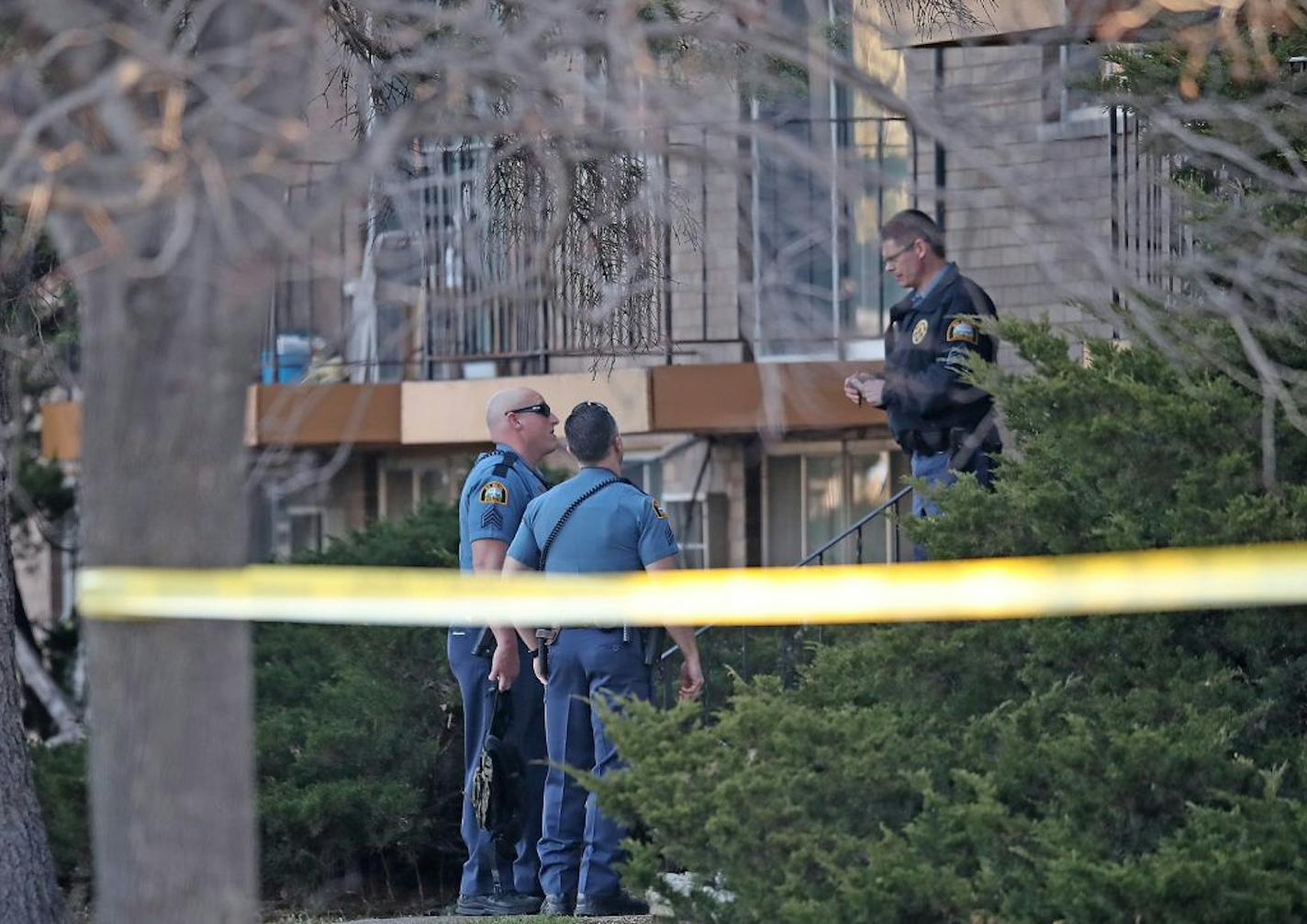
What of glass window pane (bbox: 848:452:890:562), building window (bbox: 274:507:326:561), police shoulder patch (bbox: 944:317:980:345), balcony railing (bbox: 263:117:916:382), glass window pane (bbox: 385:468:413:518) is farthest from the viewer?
building window (bbox: 274:507:326:561)

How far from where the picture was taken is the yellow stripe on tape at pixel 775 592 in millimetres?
4273

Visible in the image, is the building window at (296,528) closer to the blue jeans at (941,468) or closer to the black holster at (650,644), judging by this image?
the blue jeans at (941,468)

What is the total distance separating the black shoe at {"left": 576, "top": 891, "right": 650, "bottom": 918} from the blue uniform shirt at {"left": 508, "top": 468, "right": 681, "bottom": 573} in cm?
114

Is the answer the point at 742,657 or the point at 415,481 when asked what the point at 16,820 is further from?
the point at 415,481

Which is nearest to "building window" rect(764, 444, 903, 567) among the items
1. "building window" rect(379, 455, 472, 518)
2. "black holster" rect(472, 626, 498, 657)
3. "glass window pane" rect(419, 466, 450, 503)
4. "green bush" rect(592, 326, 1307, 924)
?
"building window" rect(379, 455, 472, 518)

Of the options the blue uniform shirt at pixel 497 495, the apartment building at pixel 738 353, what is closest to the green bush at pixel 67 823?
the apartment building at pixel 738 353

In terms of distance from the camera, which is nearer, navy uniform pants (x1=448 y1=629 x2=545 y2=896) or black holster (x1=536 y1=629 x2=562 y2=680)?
black holster (x1=536 y1=629 x2=562 y2=680)

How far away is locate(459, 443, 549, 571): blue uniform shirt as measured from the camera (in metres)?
7.64

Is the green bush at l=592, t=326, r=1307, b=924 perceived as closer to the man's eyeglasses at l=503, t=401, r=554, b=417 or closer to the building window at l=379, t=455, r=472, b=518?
the man's eyeglasses at l=503, t=401, r=554, b=417

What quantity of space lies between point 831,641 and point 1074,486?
4.71 ft

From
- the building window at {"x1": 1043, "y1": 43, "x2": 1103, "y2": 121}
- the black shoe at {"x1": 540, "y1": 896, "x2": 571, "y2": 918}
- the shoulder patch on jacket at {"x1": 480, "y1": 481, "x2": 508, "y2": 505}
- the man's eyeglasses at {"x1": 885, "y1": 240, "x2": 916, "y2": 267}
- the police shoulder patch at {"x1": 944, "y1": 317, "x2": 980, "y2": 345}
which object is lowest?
the black shoe at {"x1": 540, "y1": 896, "x2": 571, "y2": 918}

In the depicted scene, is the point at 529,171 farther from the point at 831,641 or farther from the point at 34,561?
the point at 34,561

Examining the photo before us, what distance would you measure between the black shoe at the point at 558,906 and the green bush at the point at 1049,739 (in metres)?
1.41

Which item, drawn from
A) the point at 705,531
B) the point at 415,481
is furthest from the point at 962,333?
the point at 415,481
